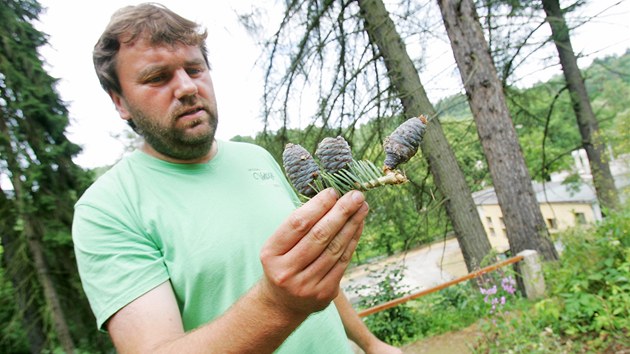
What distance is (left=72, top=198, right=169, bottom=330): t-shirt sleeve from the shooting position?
124 centimetres

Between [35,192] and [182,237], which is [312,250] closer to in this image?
[182,237]

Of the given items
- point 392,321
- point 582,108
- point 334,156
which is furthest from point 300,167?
point 582,108

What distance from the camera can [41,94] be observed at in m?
5.46

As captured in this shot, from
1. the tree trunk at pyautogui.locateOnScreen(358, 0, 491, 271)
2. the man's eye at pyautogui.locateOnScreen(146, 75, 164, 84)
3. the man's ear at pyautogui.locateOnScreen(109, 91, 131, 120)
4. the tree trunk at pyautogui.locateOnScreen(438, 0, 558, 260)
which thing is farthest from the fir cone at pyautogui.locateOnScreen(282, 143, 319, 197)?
the tree trunk at pyautogui.locateOnScreen(358, 0, 491, 271)

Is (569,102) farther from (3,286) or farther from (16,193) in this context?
(3,286)

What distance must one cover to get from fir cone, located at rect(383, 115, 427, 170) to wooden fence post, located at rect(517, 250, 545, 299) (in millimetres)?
4167

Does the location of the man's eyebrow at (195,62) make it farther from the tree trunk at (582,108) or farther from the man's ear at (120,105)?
the tree trunk at (582,108)

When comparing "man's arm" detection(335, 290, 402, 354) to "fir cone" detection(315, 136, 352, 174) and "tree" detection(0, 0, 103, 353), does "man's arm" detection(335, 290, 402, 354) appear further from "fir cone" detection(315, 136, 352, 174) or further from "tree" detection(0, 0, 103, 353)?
"tree" detection(0, 0, 103, 353)

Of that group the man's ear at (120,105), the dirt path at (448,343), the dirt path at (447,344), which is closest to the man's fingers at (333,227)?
the man's ear at (120,105)

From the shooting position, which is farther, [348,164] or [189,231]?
[189,231]

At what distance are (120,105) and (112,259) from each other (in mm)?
761

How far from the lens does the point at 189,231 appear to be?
4.65 feet

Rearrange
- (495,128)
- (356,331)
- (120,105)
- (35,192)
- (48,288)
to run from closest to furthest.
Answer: (120,105) → (356,331) → (495,128) → (48,288) → (35,192)

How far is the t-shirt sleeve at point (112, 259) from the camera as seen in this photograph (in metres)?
1.24
